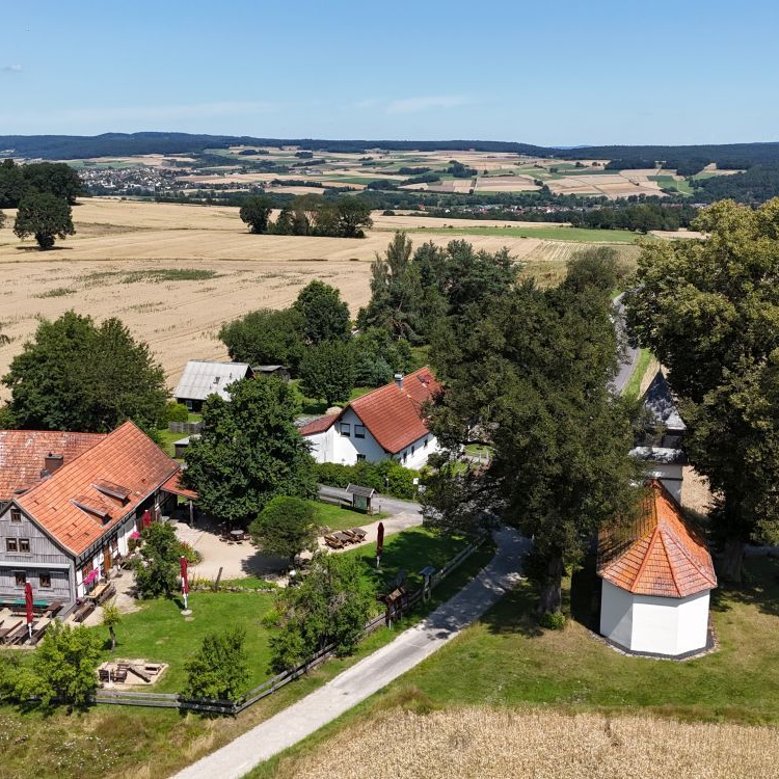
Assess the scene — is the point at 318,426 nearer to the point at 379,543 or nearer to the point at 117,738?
the point at 379,543

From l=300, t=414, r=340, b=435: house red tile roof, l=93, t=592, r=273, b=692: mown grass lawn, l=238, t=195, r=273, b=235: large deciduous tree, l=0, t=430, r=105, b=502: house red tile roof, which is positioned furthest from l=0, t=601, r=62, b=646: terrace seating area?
l=238, t=195, r=273, b=235: large deciduous tree

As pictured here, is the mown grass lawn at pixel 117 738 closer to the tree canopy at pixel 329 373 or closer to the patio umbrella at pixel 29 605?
the patio umbrella at pixel 29 605

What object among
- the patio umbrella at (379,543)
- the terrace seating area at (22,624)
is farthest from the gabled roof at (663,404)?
the terrace seating area at (22,624)

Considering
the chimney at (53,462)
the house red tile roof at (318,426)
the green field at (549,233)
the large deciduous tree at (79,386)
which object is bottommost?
the house red tile roof at (318,426)

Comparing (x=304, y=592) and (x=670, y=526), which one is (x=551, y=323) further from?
(x=304, y=592)

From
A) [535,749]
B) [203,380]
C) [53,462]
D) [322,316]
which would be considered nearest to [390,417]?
[203,380]

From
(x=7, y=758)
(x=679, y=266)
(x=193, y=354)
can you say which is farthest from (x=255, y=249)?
(x=7, y=758)
